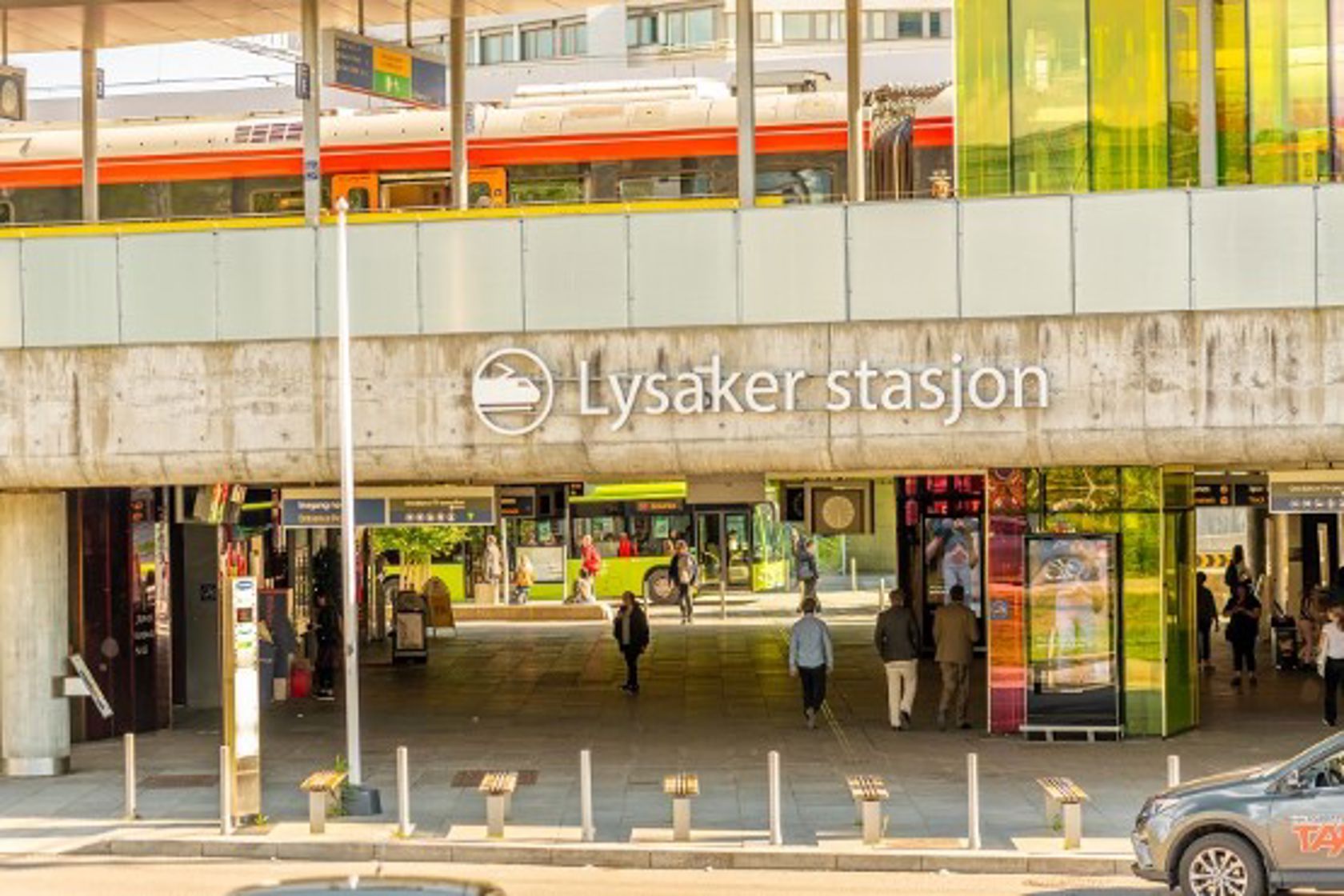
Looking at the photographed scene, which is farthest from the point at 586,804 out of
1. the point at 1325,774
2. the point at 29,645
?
the point at 29,645

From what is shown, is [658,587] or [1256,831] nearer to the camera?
[1256,831]

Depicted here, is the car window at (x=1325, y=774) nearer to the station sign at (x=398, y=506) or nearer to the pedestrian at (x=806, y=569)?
the station sign at (x=398, y=506)

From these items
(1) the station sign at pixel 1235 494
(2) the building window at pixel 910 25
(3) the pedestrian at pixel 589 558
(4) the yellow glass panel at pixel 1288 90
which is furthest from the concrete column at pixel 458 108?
(2) the building window at pixel 910 25

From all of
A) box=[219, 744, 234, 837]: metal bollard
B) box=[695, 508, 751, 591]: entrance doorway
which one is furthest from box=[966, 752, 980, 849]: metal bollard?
box=[695, 508, 751, 591]: entrance doorway

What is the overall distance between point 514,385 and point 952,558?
1866 cm

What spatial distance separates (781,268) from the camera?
2689 centimetres

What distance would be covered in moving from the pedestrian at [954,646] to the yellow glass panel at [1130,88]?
18.3ft

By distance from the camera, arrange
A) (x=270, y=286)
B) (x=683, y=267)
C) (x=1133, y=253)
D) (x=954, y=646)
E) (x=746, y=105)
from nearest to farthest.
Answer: (x=1133, y=253), (x=683, y=267), (x=270, y=286), (x=746, y=105), (x=954, y=646)

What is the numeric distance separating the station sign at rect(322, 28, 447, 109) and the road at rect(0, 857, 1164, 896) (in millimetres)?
9619

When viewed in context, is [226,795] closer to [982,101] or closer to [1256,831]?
[1256,831]

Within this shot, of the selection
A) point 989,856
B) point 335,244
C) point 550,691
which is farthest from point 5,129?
point 989,856

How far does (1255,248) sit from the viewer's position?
2619cm

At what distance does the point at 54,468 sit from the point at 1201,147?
12966mm

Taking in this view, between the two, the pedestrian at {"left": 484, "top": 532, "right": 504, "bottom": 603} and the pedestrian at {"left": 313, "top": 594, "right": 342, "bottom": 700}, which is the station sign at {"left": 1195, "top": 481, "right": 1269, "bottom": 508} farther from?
the pedestrian at {"left": 484, "top": 532, "right": 504, "bottom": 603}
